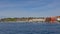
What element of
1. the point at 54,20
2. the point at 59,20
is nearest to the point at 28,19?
the point at 59,20

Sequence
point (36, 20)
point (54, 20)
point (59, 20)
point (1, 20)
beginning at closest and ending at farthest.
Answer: point (54, 20), point (59, 20), point (36, 20), point (1, 20)

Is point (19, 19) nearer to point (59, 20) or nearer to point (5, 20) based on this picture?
point (5, 20)

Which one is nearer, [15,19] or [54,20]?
[54,20]

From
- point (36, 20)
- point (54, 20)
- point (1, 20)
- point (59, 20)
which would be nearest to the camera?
point (54, 20)

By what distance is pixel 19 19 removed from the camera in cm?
12912

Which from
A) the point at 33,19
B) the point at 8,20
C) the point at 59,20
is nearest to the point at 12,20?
the point at 8,20

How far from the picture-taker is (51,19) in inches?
3386

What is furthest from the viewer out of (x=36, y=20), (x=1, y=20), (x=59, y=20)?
(x=1, y=20)

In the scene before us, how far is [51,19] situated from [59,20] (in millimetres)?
10093

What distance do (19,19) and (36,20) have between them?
518 inches

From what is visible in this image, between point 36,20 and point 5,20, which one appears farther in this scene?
point 5,20

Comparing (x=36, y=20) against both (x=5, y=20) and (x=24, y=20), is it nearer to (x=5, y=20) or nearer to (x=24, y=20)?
(x=24, y=20)

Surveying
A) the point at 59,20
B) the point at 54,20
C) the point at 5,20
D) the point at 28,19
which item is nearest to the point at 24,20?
the point at 28,19

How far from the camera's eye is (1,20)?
5030 inches
